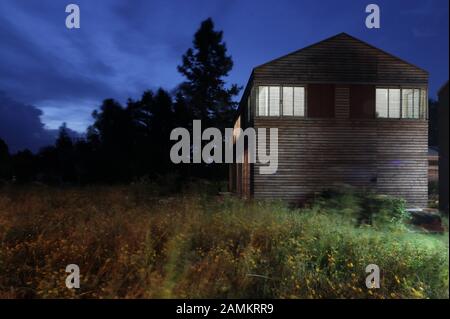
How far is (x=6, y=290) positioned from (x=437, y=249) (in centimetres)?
635

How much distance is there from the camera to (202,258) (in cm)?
454

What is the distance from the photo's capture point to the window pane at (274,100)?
12.8m

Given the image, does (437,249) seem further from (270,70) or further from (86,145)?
(86,145)

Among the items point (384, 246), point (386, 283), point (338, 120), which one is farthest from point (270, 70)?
point (386, 283)

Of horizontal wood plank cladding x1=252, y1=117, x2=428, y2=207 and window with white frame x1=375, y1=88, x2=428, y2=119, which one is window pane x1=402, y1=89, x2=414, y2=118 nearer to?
window with white frame x1=375, y1=88, x2=428, y2=119

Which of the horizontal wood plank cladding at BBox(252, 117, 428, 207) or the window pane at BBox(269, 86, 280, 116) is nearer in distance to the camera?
the horizontal wood plank cladding at BBox(252, 117, 428, 207)

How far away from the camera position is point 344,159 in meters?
12.7

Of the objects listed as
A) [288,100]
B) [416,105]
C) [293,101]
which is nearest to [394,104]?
[416,105]

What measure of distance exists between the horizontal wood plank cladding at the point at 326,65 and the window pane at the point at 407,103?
148 cm

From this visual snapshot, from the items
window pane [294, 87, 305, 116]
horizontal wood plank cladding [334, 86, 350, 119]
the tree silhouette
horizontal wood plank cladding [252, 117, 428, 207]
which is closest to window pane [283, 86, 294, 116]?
window pane [294, 87, 305, 116]

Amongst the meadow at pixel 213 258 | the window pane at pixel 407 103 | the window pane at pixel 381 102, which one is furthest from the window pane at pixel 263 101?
the meadow at pixel 213 258

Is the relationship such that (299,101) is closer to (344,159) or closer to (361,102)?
(361,102)

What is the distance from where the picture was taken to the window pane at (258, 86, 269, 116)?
42.2 ft

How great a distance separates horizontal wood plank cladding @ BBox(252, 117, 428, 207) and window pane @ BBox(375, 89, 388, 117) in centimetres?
40
